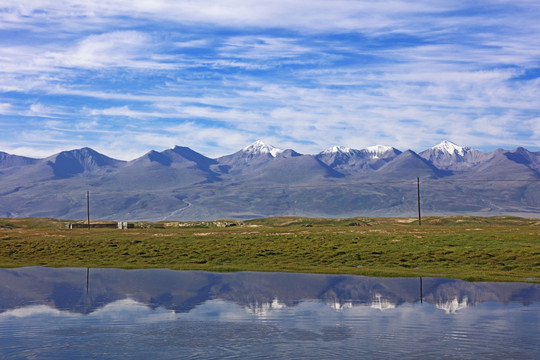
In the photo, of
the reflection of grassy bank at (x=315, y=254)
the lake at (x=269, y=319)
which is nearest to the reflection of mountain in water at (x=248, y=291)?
the lake at (x=269, y=319)

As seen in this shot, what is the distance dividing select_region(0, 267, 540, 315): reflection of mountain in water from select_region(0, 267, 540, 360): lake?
→ 76 millimetres

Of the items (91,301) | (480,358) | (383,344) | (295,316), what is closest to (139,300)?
(91,301)

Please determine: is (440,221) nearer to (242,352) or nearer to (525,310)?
(525,310)

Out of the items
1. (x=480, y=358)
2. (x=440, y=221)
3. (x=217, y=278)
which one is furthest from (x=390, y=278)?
(x=440, y=221)

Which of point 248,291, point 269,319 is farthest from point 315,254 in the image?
point 269,319

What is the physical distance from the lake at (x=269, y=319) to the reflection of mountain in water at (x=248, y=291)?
0.25ft

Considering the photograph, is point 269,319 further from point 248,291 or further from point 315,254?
point 315,254

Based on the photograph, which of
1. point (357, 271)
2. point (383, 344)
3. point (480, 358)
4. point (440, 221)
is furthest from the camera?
point (440, 221)

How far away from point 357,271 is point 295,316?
19.6 meters

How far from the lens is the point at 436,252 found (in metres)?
57.6

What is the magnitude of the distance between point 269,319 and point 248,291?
32.6 feet

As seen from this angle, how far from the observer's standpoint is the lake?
2353cm

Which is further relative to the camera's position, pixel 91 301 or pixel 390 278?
pixel 390 278

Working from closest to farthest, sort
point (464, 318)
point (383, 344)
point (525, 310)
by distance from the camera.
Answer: point (383, 344), point (464, 318), point (525, 310)
